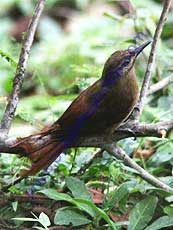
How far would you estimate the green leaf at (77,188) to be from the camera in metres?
2.88

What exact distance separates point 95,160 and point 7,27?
4214 mm

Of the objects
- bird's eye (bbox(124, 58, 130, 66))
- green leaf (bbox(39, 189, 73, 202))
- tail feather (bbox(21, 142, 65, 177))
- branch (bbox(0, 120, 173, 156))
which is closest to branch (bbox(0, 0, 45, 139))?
branch (bbox(0, 120, 173, 156))

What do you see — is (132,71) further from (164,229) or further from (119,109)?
(164,229)

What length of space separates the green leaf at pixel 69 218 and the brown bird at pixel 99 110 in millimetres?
193

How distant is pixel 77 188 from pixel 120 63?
0.54m

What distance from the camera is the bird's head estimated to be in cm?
278

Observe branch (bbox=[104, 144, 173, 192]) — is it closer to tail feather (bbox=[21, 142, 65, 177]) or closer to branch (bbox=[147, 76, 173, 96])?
tail feather (bbox=[21, 142, 65, 177])

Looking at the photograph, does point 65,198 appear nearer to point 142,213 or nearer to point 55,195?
point 55,195

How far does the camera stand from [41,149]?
284cm

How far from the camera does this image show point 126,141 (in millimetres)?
3340

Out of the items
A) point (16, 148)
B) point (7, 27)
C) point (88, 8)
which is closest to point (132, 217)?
point (16, 148)

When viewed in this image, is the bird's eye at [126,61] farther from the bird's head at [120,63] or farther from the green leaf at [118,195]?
the green leaf at [118,195]

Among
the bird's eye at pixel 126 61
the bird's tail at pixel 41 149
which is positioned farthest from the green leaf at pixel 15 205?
the bird's eye at pixel 126 61

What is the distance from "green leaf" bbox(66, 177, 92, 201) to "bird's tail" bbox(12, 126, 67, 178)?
0.15 meters
